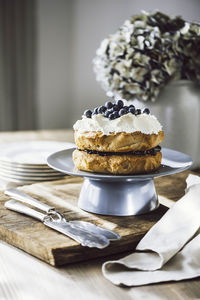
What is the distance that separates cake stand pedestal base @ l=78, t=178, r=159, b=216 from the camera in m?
1.17

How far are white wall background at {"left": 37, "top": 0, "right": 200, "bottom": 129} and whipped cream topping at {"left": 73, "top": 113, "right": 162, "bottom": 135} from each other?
303 cm

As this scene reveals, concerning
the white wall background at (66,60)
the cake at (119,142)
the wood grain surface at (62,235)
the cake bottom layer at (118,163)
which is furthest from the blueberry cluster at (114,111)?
the white wall background at (66,60)

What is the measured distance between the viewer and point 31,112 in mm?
4582

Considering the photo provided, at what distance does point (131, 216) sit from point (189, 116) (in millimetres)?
633

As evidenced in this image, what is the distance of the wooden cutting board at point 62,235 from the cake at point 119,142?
14 centimetres

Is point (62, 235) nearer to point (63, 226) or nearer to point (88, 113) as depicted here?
point (63, 226)

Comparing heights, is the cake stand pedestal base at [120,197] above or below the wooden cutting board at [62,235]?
above

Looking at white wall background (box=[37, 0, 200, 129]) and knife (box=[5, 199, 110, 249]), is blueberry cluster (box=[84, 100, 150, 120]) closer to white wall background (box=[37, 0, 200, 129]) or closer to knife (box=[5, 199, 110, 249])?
knife (box=[5, 199, 110, 249])

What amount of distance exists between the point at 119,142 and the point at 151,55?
63cm

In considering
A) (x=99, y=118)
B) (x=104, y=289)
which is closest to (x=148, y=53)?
(x=99, y=118)

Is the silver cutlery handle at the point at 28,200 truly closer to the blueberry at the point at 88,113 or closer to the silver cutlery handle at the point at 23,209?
the silver cutlery handle at the point at 23,209

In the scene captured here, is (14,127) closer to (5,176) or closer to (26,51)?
(26,51)

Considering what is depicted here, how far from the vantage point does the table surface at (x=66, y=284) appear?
81 cm

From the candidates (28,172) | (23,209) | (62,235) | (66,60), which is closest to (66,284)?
(62,235)
